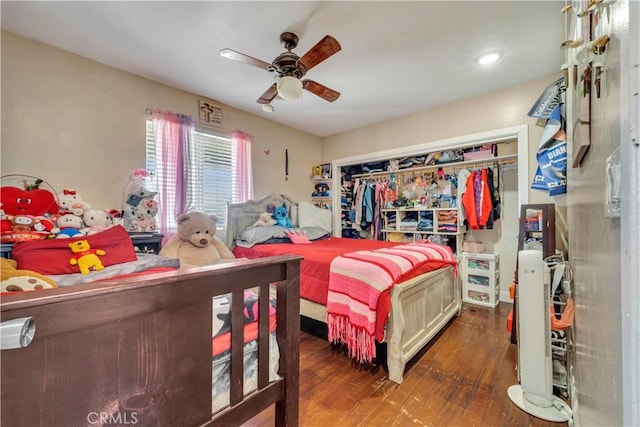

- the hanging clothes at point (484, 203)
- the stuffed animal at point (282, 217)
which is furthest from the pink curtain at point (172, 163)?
the hanging clothes at point (484, 203)

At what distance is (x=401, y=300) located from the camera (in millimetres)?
1755

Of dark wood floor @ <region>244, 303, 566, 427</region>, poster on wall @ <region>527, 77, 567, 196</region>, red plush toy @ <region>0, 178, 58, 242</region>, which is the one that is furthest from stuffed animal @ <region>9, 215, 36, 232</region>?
poster on wall @ <region>527, 77, 567, 196</region>

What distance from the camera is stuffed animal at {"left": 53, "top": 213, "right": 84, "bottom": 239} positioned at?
6.39 feet

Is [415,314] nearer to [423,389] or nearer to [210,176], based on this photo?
[423,389]

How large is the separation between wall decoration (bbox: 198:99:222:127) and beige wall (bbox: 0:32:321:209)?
0.06 meters

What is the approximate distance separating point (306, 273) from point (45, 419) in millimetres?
1775

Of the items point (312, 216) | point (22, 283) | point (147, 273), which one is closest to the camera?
point (22, 283)

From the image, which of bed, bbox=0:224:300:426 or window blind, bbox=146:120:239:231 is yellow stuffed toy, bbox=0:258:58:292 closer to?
bed, bbox=0:224:300:426

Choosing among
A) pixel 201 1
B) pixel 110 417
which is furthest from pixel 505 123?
pixel 110 417

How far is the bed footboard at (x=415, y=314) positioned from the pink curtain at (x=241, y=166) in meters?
2.45

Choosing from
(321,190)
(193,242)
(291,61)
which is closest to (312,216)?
(321,190)

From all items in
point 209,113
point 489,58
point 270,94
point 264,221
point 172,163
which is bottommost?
point 264,221

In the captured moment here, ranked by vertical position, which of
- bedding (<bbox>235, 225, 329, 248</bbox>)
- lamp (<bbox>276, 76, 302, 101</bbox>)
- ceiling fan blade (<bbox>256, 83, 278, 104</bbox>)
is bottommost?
bedding (<bbox>235, 225, 329, 248</bbox>)

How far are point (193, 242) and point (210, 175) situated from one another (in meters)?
1.07
